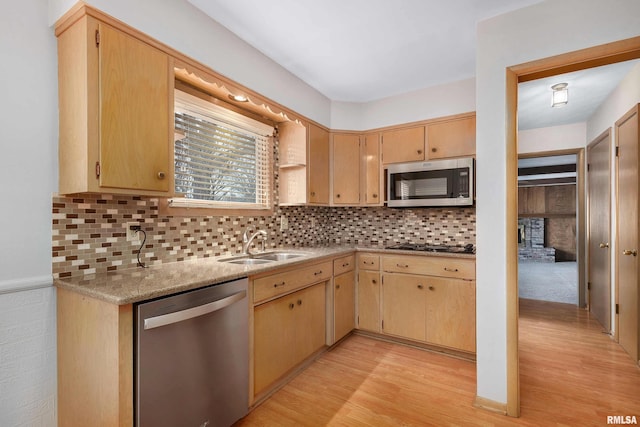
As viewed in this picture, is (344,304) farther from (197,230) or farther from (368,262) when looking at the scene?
(197,230)

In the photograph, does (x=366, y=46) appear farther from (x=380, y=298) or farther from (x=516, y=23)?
(x=380, y=298)

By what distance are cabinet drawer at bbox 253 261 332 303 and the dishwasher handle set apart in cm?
20

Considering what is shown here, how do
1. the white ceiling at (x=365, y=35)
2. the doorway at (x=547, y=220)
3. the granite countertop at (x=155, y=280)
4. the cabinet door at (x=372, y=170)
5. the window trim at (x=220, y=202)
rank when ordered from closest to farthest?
the granite countertop at (x=155, y=280), the white ceiling at (x=365, y=35), the window trim at (x=220, y=202), the cabinet door at (x=372, y=170), the doorway at (x=547, y=220)

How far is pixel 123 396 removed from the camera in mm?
1233

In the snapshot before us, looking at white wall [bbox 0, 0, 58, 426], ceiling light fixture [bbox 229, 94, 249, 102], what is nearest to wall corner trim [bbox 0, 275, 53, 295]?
white wall [bbox 0, 0, 58, 426]

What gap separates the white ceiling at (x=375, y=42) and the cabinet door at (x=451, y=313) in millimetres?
1920

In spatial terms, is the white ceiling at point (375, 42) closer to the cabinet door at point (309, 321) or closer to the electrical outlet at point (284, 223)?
the electrical outlet at point (284, 223)

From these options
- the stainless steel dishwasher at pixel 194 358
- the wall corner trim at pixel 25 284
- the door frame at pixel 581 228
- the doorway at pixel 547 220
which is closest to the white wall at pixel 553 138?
the door frame at pixel 581 228

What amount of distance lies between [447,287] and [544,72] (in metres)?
1.74

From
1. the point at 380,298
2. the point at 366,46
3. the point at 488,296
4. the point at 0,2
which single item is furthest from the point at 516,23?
the point at 0,2

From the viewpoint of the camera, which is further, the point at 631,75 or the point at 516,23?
the point at 631,75

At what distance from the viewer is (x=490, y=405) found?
1988 millimetres

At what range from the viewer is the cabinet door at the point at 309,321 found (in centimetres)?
234

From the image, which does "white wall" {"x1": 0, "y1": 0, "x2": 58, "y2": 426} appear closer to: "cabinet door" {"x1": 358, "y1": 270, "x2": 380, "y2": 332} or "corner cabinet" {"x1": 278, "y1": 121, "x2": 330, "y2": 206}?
"corner cabinet" {"x1": 278, "y1": 121, "x2": 330, "y2": 206}
